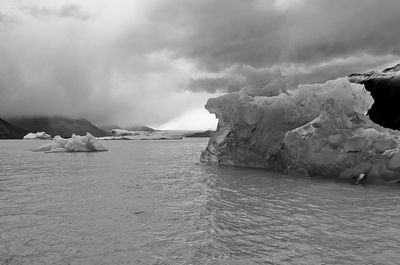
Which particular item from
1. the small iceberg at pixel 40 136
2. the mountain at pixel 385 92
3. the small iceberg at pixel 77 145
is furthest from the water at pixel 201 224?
the small iceberg at pixel 40 136

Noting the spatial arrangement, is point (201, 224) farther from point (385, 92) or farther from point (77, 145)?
point (77, 145)

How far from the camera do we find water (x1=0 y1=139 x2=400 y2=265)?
15.6 feet

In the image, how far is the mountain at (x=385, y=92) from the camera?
2570 cm

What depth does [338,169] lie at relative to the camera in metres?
12.7

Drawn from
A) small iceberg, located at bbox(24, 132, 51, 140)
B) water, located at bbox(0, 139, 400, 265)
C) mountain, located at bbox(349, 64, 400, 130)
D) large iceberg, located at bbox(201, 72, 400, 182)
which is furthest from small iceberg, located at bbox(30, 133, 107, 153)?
small iceberg, located at bbox(24, 132, 51, 140)

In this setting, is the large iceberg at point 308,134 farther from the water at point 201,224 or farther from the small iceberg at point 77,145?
the small iceberg at point 77,145

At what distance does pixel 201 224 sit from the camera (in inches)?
254

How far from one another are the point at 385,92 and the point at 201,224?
85.0 feet

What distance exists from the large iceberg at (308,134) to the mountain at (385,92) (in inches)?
483

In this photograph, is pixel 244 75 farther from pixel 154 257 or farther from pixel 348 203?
pixel 154 257

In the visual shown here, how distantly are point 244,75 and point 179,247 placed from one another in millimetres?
15409

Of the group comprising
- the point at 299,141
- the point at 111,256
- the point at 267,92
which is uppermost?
the point at 267,92

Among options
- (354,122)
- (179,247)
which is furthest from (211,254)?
(354,122)

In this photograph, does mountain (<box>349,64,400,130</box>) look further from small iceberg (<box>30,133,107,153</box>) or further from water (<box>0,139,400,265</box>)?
small iceberg (<box>30,133,107,153</box>)
